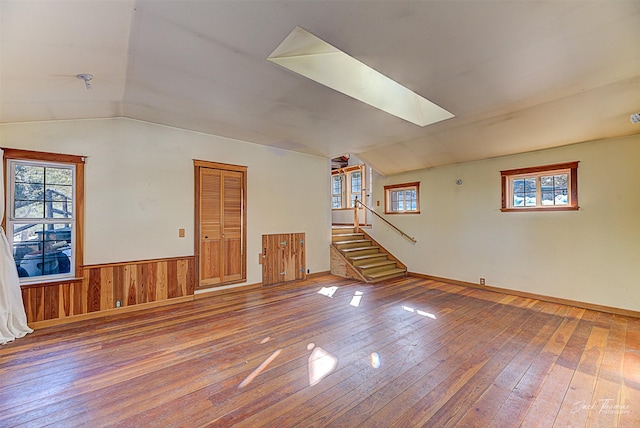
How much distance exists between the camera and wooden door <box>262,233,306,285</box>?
5.53m

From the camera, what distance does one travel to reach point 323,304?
437 centimetres

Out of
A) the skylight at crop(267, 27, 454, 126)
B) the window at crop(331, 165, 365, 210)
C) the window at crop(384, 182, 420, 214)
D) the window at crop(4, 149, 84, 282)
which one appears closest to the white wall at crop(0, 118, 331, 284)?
the window at crop(4, 149, 84, 282)

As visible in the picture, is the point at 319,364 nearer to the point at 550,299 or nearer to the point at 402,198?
the point at 550,299

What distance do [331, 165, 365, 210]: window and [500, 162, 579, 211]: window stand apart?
4.74 meters

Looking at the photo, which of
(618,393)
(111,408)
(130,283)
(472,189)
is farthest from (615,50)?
(130,283)

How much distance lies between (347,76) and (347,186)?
685 cm

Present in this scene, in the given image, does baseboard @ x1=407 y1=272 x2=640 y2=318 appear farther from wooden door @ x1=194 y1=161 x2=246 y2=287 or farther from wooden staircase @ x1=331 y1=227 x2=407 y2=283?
wooden door @ x1=194 y1=161 x2=246 y2=287

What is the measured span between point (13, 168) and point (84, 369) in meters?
2.77

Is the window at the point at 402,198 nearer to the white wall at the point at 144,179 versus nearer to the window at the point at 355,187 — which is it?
the window at the point at 355,187

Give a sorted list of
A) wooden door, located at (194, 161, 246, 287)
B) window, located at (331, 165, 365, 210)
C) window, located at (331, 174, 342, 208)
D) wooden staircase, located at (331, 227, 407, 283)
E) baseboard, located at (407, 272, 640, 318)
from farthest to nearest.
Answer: window, located at (331, 174, 342, 208), window, located at (331, 165, 365, 210), wooden staircase, located at (331, 227, 407, 283), wooden door, located at (194, 161, 246, 287), baseboard, located at (407, 272, 640, 318)

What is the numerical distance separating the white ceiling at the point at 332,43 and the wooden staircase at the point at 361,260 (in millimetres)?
3144


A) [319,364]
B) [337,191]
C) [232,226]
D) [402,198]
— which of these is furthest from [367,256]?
[337,191]

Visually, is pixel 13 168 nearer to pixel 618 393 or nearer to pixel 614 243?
pixel 618 393

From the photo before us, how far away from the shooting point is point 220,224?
4930 millimetres
